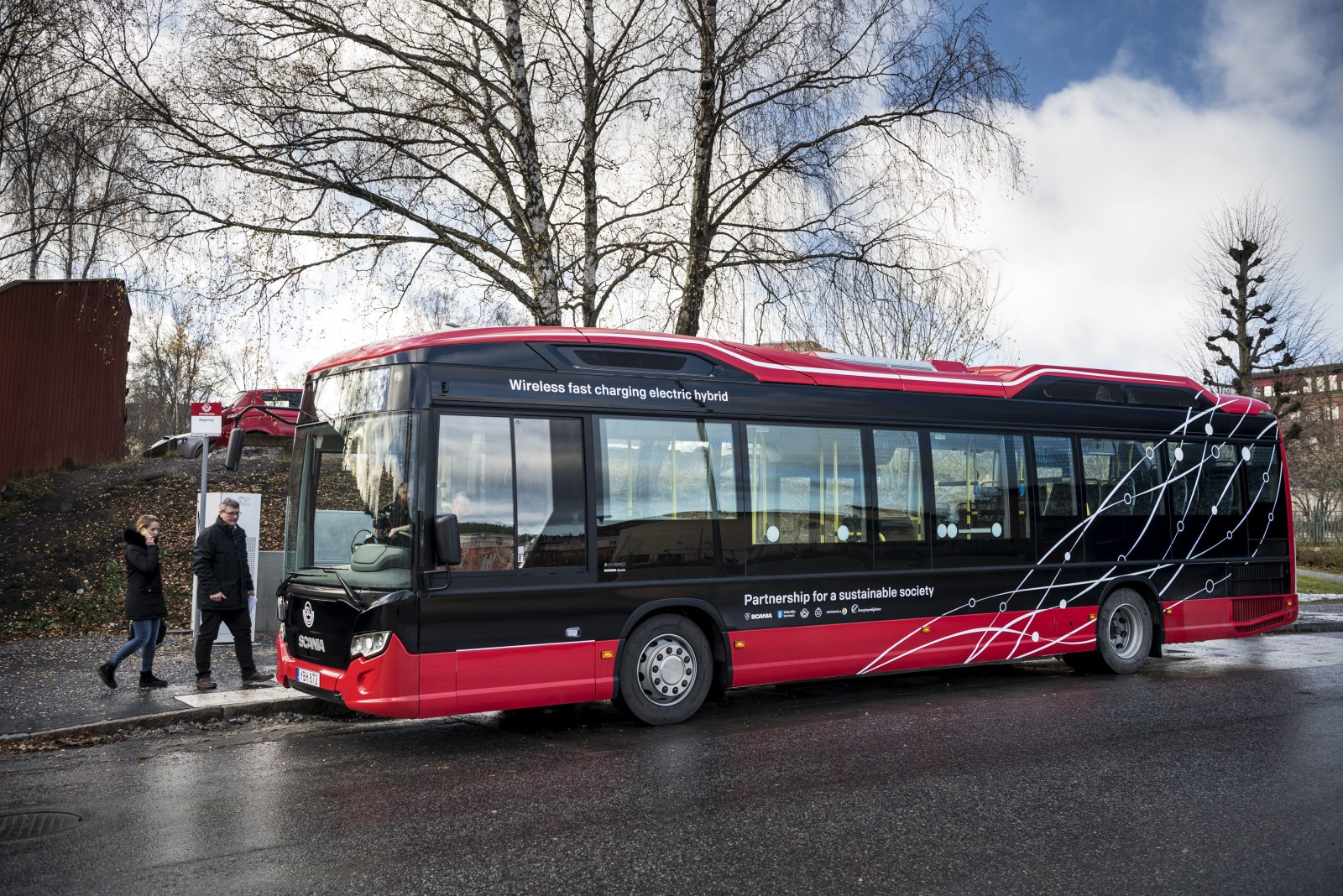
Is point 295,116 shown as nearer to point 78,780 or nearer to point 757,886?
point 78,780

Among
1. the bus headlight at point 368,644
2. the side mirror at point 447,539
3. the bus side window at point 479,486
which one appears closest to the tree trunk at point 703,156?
the bus side window at point 479,486

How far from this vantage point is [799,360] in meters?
9.84

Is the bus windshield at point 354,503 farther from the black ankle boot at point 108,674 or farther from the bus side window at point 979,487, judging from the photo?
the bus side window at point 979,487

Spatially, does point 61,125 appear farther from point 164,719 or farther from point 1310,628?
point 1310,628

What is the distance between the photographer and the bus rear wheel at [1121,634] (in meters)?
11.4

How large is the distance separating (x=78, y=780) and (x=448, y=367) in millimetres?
3572

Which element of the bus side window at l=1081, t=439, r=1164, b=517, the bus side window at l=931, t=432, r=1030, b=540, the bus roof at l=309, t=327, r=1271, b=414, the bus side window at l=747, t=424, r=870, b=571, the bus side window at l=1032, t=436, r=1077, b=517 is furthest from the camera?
the bus side window at l=1081, t=439, r=1164, b=517

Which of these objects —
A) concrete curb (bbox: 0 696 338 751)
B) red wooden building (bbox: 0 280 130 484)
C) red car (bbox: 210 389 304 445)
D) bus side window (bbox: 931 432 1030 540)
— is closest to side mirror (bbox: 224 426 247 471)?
concrete curb (bbox: 0 696 338 751)

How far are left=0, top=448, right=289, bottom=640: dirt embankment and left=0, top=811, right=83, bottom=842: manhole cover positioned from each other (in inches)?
294

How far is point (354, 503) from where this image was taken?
812 centimetres

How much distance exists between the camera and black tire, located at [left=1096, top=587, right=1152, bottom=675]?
11.4 meters

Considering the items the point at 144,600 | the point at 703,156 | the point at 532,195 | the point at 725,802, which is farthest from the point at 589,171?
the point at 725,802

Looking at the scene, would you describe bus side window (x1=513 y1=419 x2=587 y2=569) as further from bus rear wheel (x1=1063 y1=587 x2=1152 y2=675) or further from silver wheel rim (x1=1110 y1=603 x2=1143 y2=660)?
silver wheel rim (x1=1110 y1=603 x2=1143 y2=660)

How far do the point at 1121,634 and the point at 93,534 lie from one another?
52.2 feet
